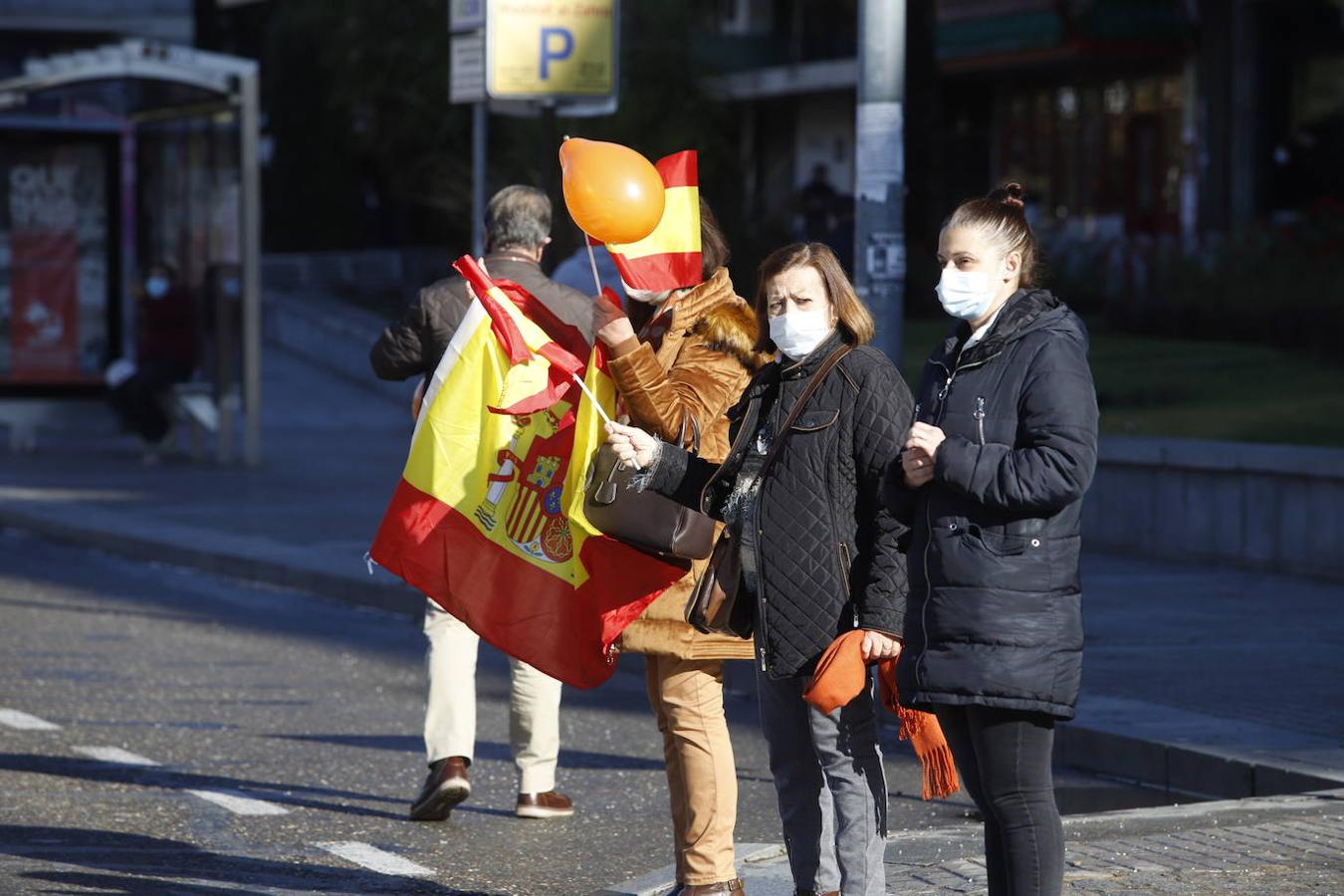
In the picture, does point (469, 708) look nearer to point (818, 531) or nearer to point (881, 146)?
point (818, 531)

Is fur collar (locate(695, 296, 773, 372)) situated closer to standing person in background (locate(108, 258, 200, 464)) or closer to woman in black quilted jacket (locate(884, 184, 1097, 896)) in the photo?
woman in black quilted jacket (locate(884, 184, 1097, 896))

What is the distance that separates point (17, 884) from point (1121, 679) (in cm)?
462

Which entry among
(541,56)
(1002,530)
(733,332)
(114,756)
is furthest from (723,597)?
(541,56)

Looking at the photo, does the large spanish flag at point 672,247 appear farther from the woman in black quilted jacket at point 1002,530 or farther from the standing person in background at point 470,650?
the standing person in background at point 470,650

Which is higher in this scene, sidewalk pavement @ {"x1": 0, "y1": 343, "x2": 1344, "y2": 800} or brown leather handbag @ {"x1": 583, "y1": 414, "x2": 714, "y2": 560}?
brown leather handbag @ {"x1": 583, "y1": 414, "x2": 714, "y2": 560}

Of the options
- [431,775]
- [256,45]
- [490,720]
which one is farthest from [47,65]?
[256,45]

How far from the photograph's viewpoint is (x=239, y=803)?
24.0ft

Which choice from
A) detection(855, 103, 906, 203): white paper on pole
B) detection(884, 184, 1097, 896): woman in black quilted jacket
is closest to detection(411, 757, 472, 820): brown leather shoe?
detection(884, 184, 1097, 896): woman in black quilted jacket

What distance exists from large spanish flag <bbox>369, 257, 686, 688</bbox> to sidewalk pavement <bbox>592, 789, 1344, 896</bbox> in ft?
2.47

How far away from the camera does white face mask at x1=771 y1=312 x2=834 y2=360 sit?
16.7ft

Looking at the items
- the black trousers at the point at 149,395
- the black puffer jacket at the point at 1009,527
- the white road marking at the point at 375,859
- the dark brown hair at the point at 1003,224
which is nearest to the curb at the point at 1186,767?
the white road marking at the point at 375,859

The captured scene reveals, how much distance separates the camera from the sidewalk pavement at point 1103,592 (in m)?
7.68

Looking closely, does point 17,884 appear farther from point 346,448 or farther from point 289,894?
point 346,448

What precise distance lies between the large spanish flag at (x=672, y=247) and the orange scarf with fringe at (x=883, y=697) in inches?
43.4
